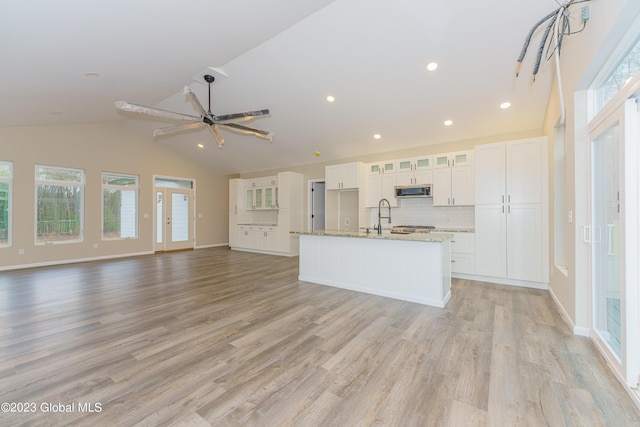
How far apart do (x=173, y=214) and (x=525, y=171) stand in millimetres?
9107

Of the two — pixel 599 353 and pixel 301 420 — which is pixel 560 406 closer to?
pixel 599 353

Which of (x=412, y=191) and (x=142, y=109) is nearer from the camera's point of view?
(x=142, y=109)

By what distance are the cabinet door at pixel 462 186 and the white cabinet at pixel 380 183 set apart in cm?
116

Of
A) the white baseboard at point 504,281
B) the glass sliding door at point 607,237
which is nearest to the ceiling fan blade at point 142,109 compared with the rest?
the glass sliding door at point 607,237

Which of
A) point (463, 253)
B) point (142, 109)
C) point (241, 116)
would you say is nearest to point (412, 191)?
point (463, 253)

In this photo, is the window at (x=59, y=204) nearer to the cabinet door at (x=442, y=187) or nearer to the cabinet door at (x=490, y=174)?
the cabinet door at (x=442, y=187)

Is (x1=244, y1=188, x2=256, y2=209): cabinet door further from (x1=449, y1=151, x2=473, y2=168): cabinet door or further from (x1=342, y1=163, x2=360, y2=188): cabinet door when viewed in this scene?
(x1=449, y1=151, x2=473, y2=168): cabinet door

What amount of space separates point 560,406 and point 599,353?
104 cm

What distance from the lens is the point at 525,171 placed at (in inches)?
163

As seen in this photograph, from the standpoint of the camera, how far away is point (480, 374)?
1.95 metres

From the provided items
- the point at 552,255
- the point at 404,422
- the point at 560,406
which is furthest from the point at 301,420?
the point at 552,255

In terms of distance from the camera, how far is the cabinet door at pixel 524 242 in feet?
13.3

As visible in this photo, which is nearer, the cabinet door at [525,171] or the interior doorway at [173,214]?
the cabinet door at [525,171]

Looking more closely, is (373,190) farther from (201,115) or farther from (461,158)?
(201,115)
